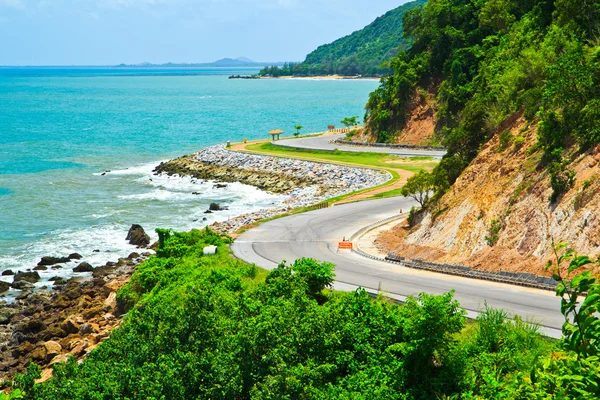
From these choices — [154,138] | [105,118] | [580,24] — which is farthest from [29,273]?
[105,118]

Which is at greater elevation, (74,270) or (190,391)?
(190,391)

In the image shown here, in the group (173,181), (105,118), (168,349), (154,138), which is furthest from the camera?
(105,118)

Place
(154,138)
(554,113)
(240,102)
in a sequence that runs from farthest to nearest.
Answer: (240,102), (154,138), (554,113)

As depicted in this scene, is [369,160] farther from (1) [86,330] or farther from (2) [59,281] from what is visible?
(1) [86,330]

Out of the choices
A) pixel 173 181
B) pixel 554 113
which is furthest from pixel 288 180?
pixel 554 113

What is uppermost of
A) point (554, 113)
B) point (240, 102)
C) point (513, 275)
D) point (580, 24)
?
point (580, 24)

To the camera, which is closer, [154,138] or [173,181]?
[173,181]

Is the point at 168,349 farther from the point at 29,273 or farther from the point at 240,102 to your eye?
the point at 240,102

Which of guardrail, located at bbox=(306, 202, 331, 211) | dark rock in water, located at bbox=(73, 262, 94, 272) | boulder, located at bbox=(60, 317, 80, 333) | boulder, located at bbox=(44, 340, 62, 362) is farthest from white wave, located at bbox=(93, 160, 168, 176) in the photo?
boulder, located at bbox=(44, 340, 62, 362)

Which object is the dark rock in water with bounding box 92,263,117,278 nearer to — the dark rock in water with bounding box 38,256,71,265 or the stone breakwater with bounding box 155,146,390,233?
the dark rock in water with bounding box 38,256,71,265
